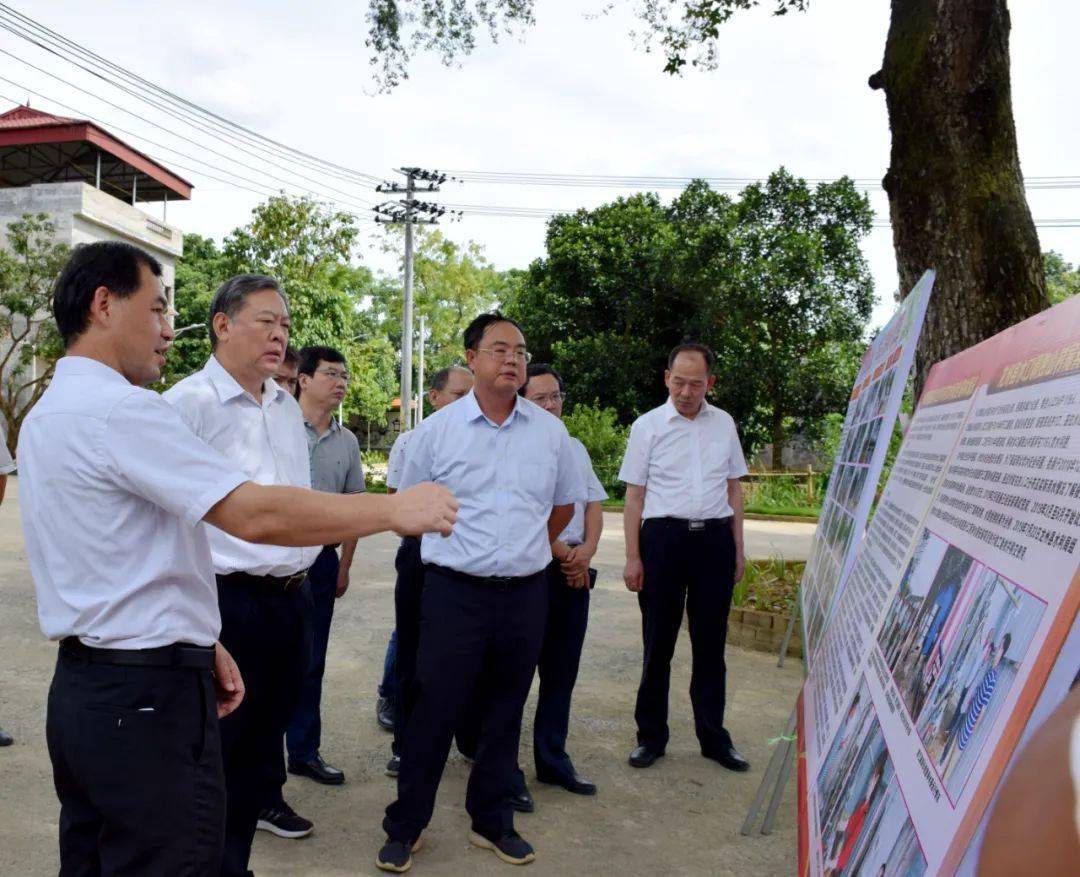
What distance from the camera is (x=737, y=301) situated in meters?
22.8

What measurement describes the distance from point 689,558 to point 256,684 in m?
2.37

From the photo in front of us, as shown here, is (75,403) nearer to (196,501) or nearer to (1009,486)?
(196,501)

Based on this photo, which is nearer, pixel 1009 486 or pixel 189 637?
pixel 1009 486

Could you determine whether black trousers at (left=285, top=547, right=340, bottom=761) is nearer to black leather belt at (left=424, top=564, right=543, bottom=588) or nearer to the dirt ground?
the dirt ground

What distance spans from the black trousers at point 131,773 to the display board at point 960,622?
4.29 feet

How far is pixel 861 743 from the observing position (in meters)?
1.68

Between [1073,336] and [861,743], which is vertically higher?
[1073,336]

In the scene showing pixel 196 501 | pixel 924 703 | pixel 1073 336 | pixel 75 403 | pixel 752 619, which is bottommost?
pixel 752 619

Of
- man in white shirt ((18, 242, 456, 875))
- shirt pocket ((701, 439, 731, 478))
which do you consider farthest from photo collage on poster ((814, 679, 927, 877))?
shirt pocket ((701, 439, 731, 478))

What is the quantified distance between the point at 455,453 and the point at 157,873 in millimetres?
2017

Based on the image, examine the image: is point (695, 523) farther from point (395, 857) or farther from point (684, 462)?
point (395, 857)

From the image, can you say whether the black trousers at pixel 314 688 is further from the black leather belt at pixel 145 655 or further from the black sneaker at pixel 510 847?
the black leather belt at pixel 145 655

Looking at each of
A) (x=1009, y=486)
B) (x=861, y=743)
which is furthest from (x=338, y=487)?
(x=1009, y=486)

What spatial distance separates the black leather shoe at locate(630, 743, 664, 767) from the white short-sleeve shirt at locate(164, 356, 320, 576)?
7.21 ft
